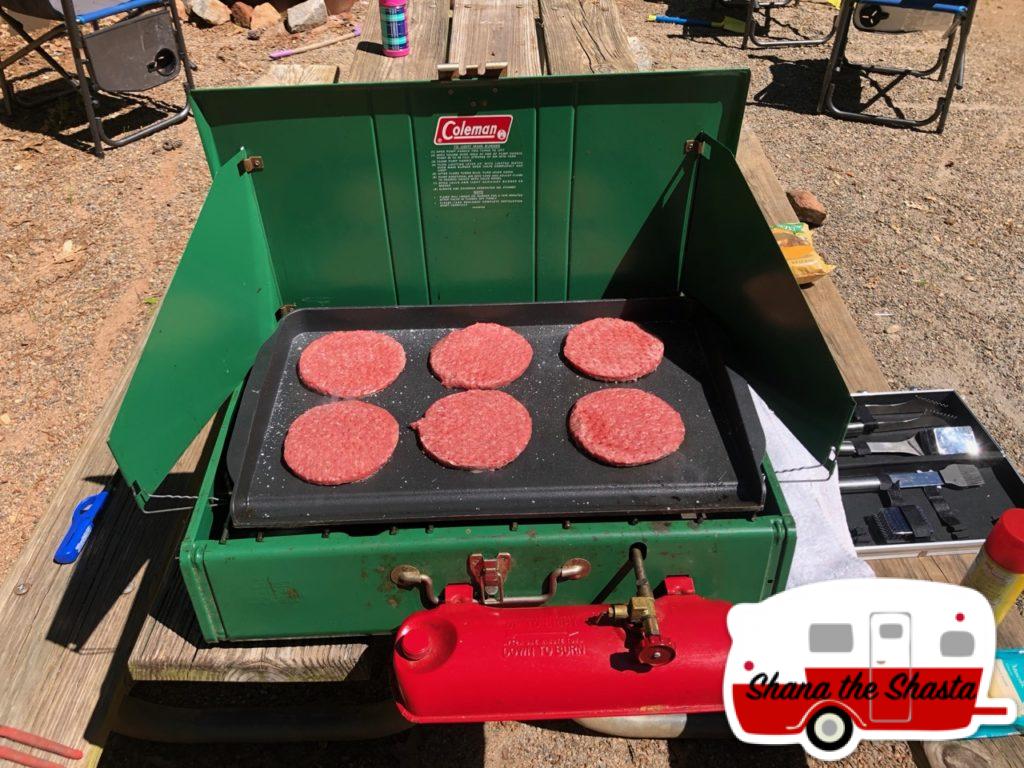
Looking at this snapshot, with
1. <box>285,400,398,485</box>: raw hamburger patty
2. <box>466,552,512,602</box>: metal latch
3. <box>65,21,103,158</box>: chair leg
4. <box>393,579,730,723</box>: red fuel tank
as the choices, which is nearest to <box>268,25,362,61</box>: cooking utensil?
<box>65,21,103,158</box>: chair leg

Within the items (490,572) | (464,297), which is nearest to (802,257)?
(464,297)

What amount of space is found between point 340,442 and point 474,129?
1.06 meters

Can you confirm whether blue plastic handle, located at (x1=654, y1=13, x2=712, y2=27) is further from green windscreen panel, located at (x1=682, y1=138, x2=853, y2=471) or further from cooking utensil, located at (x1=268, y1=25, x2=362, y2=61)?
green windscreen panel, located at (x1=682, y1=138, x2=853, y2=471)

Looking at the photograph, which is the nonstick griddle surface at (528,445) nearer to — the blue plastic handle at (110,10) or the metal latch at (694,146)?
the metal latch at (694,146)

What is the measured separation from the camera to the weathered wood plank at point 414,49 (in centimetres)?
284

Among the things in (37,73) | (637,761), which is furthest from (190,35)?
(637,761)

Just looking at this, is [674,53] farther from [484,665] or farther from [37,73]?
[484,665]

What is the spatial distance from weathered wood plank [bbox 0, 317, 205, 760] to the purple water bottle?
1.74 metres

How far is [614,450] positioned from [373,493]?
68cm

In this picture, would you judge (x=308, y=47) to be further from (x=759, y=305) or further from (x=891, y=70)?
(x=759, y=305)

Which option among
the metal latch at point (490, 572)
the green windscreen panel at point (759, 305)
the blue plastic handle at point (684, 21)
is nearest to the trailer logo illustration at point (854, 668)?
the green windscreen panel at point (759, 305)

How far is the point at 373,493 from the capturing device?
6.88 ft

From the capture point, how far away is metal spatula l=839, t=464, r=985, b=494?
Result: 2.62m

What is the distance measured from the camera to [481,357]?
2516mm
